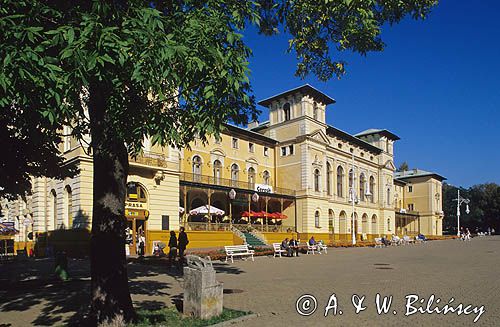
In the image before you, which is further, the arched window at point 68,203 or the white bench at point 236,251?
the arched window at point 68,203

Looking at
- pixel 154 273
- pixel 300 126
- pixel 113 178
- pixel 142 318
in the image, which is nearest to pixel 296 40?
pixel 113 178

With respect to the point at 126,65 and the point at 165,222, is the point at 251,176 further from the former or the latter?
the point at 126,65

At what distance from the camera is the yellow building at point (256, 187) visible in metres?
27.6

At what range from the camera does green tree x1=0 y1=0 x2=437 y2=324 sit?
4.69m

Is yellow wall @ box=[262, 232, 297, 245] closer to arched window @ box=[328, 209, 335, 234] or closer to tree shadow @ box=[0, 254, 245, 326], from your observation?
arched window @ box=[328, 209, 335, 234]

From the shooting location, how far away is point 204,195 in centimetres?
4047

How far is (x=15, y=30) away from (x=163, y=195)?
2482cm

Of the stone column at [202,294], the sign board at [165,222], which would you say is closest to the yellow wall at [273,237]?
the sign board at [165,222]

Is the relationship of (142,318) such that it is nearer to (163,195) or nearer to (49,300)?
(49,300)

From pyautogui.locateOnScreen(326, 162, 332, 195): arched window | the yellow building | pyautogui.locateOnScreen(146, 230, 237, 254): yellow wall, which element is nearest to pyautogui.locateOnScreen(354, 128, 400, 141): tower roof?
the yellow building

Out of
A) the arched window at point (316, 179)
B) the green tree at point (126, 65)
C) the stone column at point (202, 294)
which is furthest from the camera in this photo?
the arched window at point (316, 179)

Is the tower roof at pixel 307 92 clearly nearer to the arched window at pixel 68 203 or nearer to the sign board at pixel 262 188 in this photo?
the sign board at pixel 262 188

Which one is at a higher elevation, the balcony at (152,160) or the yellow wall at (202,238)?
the balcony at (152,160)

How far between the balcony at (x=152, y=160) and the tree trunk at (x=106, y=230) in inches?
794
